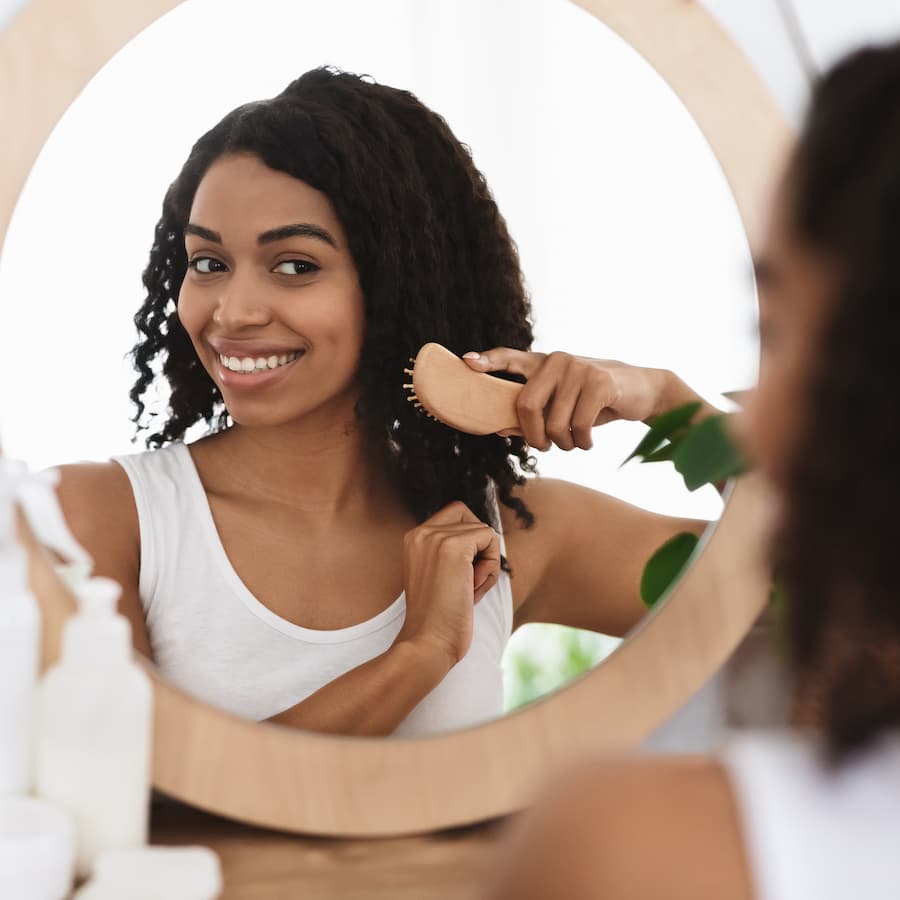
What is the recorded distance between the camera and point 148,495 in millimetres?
612

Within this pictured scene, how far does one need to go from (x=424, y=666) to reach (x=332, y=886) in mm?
130

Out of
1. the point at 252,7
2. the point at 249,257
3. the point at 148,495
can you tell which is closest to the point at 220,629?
the point at 148,495

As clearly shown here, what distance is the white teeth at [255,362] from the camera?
2.05ft

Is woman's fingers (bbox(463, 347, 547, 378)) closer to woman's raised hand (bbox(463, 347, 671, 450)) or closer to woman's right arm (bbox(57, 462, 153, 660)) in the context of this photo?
woman's raised hand (bbox(463, 347, 671, 450))

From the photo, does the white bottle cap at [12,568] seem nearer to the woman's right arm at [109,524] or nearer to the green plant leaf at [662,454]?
the woman's right arm at [109,524]

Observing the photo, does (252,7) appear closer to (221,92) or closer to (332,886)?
(221,92)

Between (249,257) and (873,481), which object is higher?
(249,257)

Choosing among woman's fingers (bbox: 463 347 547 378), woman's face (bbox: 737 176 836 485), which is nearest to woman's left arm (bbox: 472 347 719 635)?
woman's fingers (bbox: 463 347 547 378)

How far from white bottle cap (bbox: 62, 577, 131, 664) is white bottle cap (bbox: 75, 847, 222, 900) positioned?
0.30 feet

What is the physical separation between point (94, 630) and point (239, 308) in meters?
0.21

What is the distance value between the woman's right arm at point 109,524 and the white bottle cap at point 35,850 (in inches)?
4.7

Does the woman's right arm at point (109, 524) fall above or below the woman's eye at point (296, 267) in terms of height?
below

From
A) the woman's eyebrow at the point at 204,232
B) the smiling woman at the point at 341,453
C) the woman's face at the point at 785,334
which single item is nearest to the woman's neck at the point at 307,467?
the smiling woman at the point at 341,453

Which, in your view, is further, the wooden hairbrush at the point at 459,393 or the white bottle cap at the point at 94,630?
the wooden hairbrush at the point at 459,393
